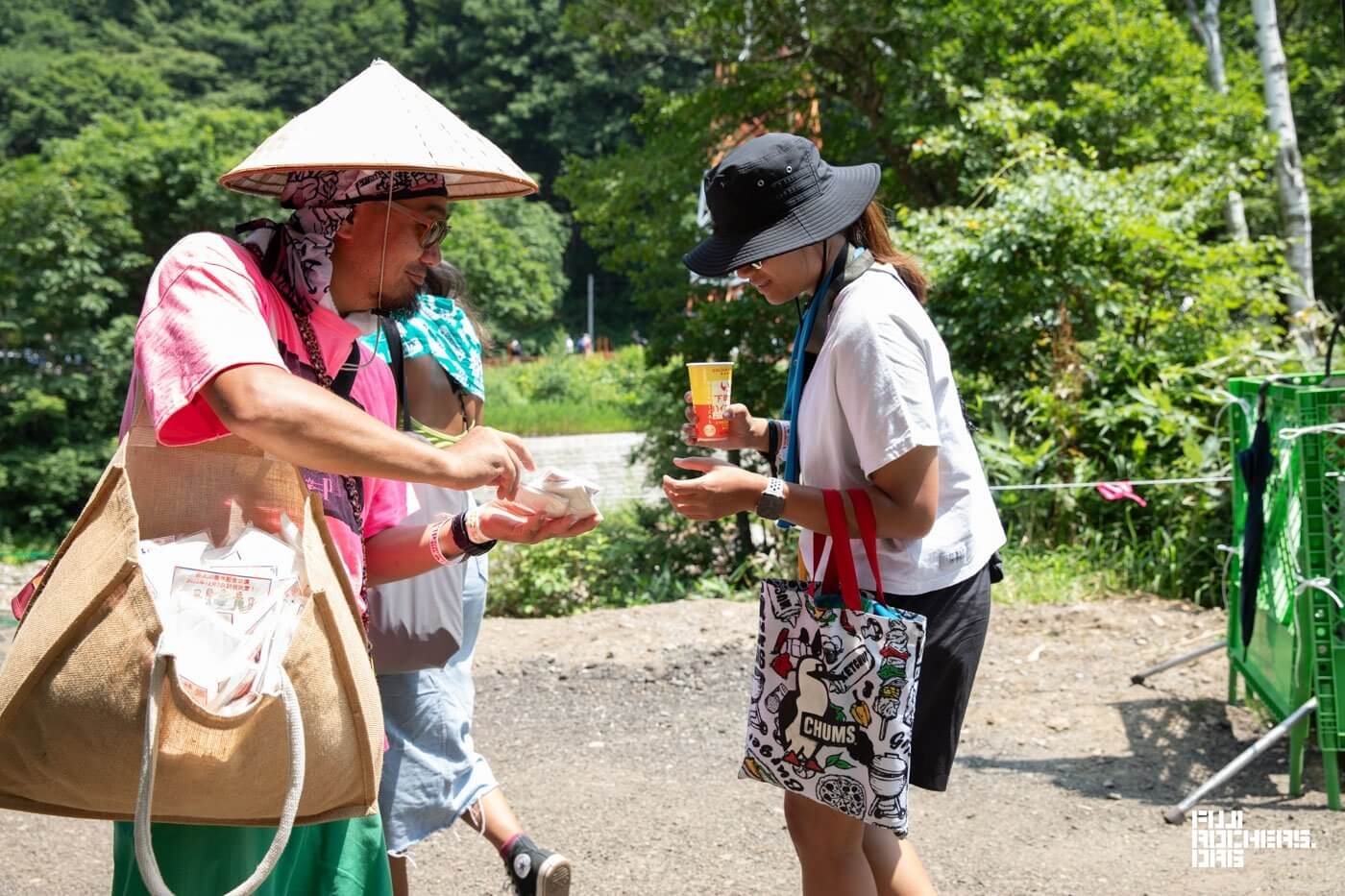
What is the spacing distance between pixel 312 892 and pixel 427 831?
3.30ft

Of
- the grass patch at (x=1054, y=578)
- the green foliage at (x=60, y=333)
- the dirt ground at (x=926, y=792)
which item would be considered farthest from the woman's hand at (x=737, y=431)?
the green foliage at (x=60, y=333)

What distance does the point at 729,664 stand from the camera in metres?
6.37

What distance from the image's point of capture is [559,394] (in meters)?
37.4

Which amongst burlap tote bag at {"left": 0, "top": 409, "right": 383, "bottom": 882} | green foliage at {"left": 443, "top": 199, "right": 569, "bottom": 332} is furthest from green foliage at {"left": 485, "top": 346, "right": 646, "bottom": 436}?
burlap tote bag at {"left": 0, "top": 409, "right": 383, "bottom": 882}

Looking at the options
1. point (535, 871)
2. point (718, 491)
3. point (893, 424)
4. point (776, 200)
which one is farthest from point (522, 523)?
point (535, 871)

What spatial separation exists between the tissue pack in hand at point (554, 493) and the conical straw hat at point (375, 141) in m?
0.55

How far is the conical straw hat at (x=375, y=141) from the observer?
2072 mm

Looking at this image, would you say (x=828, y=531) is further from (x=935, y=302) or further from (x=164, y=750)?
(x=935, y=302)

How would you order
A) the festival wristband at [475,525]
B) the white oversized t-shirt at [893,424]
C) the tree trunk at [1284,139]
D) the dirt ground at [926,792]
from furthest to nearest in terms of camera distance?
the tree trunk at [1284,139] → the dirt ground at [926,792] → the festival wristband at [475,525] → the white oversized t-shirt at [893,424]

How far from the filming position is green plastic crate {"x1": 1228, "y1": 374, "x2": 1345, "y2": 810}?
164 inches

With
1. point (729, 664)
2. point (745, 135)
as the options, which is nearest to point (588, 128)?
point (745, 135)

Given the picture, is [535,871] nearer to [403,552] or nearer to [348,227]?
[403,552]

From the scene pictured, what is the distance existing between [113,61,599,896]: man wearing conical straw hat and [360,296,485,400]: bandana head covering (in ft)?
2.51

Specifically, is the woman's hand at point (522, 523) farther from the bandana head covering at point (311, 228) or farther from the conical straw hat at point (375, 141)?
the conical straw hat at point (375, 141)
